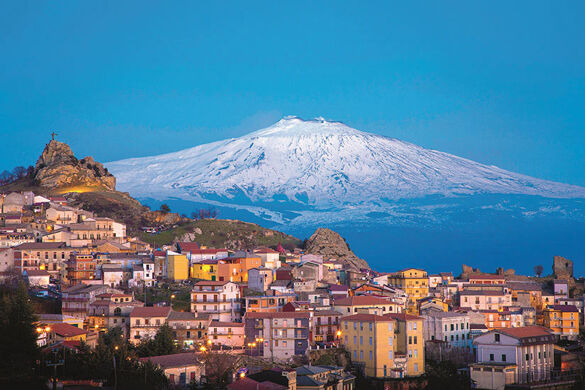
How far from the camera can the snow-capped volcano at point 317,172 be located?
142500 mm

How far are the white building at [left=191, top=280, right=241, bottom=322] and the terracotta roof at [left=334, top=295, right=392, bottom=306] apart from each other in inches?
217

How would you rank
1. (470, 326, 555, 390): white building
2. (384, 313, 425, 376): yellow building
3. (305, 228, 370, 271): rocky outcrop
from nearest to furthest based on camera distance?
(470, 326, 555, 390): white building, (384, 313, 425, 376): yellow building, (305, 228, 370, 271): rocky outcrop

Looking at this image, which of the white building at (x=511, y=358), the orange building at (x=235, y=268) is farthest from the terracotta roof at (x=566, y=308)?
the orange building at (x=235, y=268)

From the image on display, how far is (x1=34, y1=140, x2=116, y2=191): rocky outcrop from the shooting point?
3194 inches

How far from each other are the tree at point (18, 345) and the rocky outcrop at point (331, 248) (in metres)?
35.1

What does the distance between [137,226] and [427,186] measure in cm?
7811

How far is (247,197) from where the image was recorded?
141125 mm

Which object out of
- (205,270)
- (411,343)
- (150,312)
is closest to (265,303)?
(150,312)

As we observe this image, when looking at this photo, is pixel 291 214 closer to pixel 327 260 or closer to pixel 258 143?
pixel 258 143

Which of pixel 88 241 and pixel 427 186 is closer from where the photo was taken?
pixel 88 241

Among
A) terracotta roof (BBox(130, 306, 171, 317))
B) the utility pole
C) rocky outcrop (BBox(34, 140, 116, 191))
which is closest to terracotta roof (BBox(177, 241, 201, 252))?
terracotta roof (BBox(130, 306, 171, 317))

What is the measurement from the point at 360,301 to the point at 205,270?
1128cm

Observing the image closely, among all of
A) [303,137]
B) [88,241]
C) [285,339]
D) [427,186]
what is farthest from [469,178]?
[285,339]

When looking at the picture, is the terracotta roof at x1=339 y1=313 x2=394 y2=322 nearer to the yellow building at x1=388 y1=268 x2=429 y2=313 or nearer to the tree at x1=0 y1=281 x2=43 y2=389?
the yellow building at x1=388 y1=268 x2=429 y2=313
